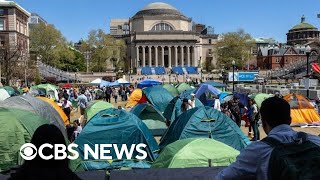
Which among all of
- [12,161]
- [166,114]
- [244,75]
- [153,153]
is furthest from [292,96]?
[244,75]

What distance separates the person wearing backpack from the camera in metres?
3.00

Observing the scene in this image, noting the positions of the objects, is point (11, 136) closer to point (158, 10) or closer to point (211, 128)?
point (211, 128)

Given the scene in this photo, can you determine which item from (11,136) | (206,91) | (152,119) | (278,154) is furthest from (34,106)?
(206,91)

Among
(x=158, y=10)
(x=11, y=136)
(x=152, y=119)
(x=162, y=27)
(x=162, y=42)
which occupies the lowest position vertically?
(x=152, y=119)

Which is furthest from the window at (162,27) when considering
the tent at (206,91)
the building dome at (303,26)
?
the tent at (206,91)

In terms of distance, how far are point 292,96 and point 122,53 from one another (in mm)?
89490

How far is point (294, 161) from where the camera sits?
9.88 feet

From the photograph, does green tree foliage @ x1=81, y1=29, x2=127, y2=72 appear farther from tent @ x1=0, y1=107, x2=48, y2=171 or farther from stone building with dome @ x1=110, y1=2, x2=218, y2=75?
tent @ x1=0, y1=107, x2=48, y2=171

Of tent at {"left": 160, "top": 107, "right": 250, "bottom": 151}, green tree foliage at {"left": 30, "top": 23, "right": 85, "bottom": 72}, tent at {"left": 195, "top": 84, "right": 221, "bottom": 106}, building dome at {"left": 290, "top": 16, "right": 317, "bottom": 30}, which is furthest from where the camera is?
building dome at {"left": 290, "top": 16, "right": 317, "bottom": 30}

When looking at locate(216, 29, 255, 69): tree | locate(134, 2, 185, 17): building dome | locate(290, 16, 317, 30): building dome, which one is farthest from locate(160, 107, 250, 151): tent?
locate(290, 16, 317, 30): building dome

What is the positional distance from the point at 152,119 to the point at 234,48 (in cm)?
7827

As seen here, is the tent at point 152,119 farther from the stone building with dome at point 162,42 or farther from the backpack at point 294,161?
the stone building with dome at point 162,42

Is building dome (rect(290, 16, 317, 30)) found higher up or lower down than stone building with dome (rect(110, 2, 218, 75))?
higher up

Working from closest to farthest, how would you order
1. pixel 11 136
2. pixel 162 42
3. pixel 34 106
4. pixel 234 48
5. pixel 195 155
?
1. pixel 195 155
2. pixel 11 136
3. pixel 34 106
4. pixel 234 48
5. pixel 162 42
